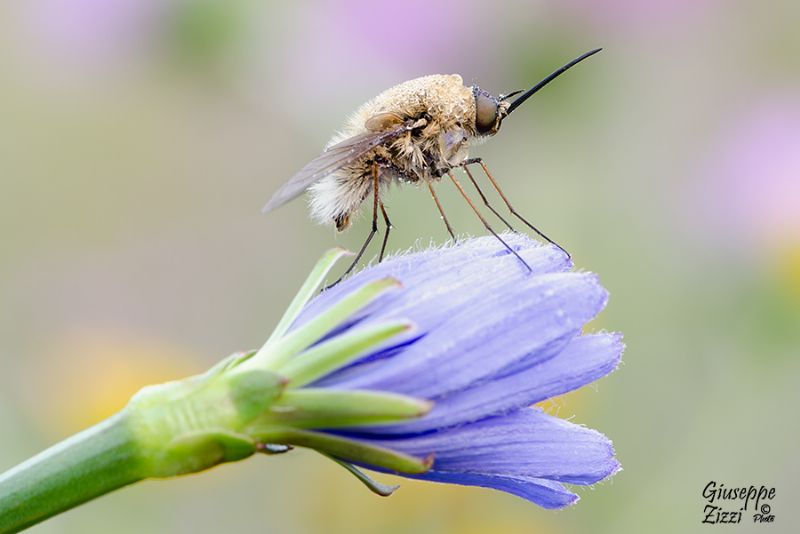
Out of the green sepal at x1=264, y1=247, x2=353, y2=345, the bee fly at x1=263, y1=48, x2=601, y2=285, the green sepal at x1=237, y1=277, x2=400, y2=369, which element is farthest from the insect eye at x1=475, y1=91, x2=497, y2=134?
the green sepal at x1=237, y1=277, x2=400, y2=369

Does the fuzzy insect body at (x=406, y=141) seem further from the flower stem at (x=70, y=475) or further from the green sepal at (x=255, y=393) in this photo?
the flower stem at (x=70, y=475)

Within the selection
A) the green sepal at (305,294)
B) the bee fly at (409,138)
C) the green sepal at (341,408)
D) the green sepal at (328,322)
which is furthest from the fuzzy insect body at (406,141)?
the green sepal at (341,408)

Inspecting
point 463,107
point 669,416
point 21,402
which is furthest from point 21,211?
point 463,107

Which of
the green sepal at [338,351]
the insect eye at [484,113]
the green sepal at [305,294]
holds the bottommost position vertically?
the green sepal at [338,351]

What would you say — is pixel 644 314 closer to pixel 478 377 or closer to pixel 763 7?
pixel 763 7

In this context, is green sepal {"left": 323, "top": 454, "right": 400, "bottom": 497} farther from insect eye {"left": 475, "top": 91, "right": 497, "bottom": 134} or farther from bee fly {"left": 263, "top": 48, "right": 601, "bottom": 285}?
insect eye {"left": 475, "top": 91, "right": 497, "bottom": 134}

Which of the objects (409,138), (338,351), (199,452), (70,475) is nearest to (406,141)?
(409,138)

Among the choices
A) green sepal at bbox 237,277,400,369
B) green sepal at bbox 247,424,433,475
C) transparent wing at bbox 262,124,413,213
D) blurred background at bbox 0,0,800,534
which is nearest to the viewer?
A: green sepal at bbox 247,424,433,475

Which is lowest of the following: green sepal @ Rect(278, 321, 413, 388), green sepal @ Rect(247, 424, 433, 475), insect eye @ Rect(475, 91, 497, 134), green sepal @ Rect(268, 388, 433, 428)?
green sepal @ Rect(247, 424, 433, 475)
